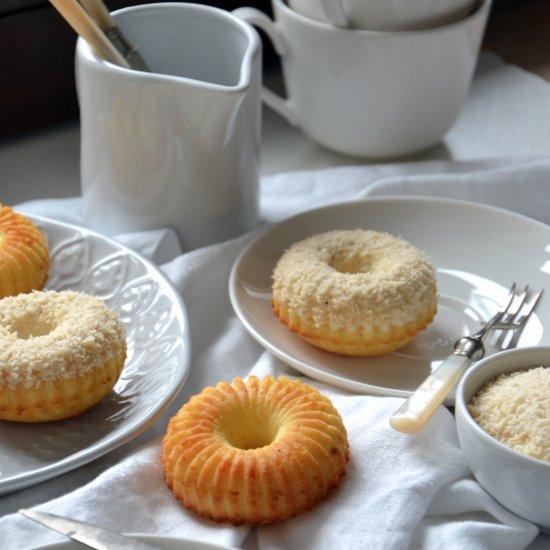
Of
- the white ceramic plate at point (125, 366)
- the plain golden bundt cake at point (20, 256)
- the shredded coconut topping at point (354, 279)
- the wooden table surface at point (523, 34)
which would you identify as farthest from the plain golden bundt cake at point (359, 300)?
the wooden table surface at point (523, 34)

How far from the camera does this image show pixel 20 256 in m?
0.91

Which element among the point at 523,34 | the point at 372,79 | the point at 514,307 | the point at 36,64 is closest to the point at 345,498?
the point at 514,307

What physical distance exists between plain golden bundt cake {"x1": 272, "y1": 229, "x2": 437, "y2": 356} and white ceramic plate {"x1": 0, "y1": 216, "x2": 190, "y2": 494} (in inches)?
4.0

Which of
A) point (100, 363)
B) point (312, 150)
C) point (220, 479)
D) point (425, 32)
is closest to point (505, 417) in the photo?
point (220, 479)

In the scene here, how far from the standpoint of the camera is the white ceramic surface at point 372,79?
113 cm

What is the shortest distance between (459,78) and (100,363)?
2.03 ft

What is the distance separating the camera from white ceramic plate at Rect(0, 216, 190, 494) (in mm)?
753

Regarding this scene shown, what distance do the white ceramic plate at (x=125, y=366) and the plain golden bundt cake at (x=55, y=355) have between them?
0.02 meters

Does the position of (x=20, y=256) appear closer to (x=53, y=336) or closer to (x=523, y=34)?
(x=53, y=336)

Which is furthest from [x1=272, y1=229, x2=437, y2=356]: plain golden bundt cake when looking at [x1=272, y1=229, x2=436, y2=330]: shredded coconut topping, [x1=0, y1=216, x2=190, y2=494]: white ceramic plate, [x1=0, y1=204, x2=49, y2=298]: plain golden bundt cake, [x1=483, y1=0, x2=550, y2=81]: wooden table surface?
[x1=483, y1=0, x2=550, y2=81]: wooden table surface

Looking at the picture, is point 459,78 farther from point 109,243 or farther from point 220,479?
point 220,479

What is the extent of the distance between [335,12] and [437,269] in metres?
0.32

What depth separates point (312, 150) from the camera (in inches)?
52.2

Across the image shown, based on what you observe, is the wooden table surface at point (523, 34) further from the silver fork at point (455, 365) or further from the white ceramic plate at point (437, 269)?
the silver fork at point (455, 365)
